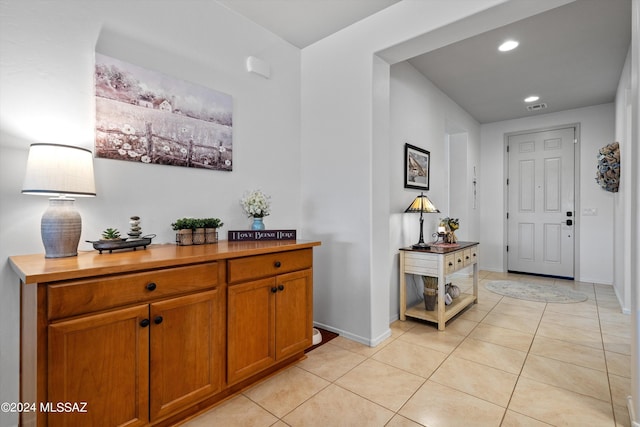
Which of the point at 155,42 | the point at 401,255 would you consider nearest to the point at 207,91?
the point at 155,42

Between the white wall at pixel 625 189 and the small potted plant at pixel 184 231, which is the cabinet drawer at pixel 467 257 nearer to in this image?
the white wall at pixel 625 189

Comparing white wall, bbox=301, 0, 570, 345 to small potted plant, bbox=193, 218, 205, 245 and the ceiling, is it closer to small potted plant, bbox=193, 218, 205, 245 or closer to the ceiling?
the ceiling

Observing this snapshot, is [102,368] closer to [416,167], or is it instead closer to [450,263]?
[450,263]

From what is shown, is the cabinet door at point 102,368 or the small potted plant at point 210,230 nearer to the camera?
the cabinet door at point 102,368

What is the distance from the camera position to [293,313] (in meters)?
2.12

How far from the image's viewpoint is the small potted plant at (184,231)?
6.30 feet

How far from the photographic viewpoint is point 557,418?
1.63m

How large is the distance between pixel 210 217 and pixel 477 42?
2886 mm

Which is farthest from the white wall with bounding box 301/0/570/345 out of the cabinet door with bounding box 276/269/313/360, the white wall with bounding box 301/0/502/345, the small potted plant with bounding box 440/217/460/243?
the small potted plant with bounding box 440/217/460/243

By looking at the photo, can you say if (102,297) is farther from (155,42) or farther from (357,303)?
(357,303)

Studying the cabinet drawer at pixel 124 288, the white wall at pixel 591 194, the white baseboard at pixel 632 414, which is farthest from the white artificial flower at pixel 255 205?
the white wall at pixel 591 194

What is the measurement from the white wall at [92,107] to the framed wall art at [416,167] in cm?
125

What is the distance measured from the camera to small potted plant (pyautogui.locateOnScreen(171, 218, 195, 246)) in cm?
192

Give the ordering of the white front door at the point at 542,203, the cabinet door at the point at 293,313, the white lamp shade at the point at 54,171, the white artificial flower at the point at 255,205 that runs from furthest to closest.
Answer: the white front door at the point at 542,203
the white artificial flower at the point at 255,205
the cabinet door at the point at 293,313
the white lamp shade at the point at 54,171
